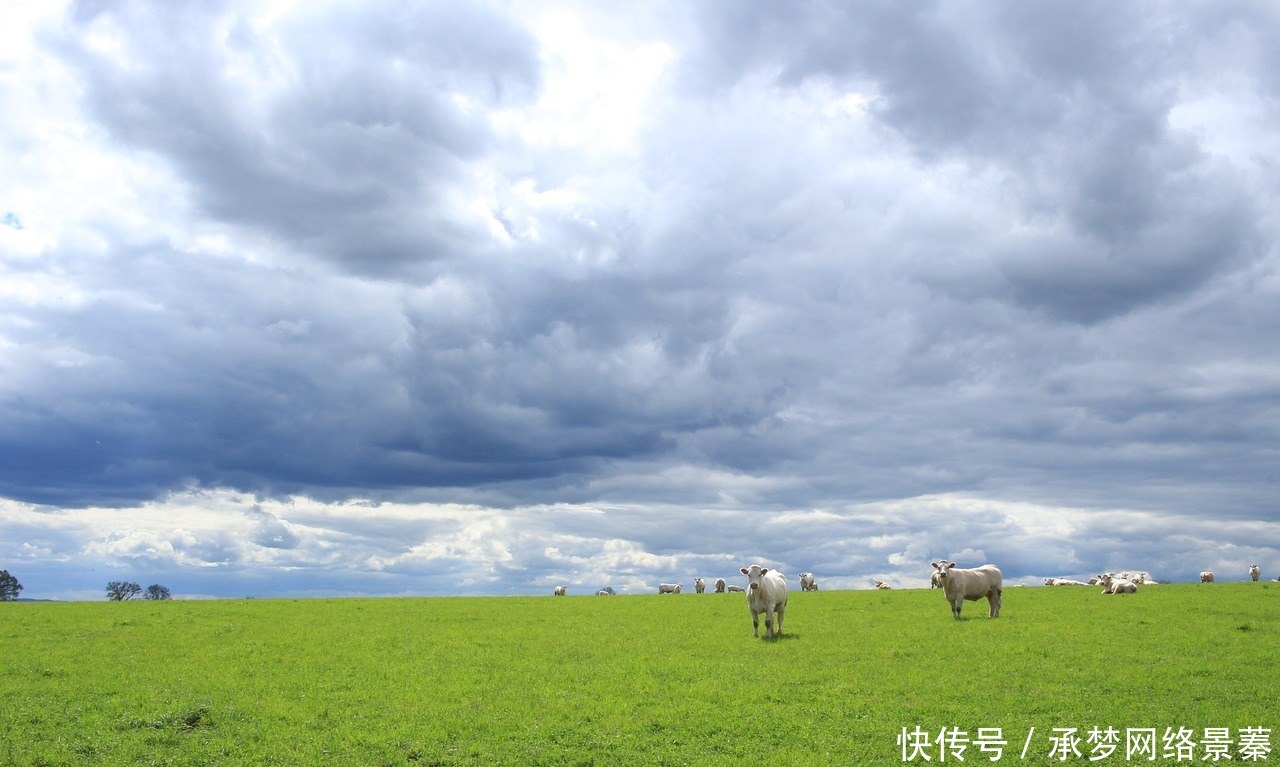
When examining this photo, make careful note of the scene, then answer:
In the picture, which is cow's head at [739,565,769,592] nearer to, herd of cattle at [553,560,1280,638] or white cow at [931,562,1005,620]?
herd of cattle at [553,560,1280,638]

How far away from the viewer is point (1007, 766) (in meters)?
16.9

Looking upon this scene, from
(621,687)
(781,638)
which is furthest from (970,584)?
(621,687)

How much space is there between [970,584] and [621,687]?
74.7 feet

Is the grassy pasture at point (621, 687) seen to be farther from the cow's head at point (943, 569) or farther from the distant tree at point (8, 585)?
the distant tree at point (8, 585)

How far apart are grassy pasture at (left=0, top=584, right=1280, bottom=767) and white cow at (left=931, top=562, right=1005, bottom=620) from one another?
2.84ft

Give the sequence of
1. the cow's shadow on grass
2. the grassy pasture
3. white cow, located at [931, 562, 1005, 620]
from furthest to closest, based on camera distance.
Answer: white cow, located at [931, 562, 1005, 620] < the cow's shadow on grass < the grassy pasture

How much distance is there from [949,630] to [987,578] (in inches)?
327

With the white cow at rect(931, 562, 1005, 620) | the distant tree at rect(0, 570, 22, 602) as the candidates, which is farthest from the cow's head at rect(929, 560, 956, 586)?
the distant tree at rect(0, 570, 22, 602)

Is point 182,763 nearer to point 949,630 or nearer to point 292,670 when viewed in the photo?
point 292,670

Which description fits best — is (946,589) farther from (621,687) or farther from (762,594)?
(621,687)

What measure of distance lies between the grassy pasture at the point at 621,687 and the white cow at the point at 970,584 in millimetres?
865

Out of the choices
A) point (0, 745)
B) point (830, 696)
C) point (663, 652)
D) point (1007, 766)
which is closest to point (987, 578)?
point (663, 652)

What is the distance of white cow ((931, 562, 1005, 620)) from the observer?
40000mm

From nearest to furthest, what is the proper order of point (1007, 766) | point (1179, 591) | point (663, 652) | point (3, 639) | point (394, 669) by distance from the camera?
point (1007, 766), point (394, 669), point (663, 652), point (3, 639), point (1179, 591)
